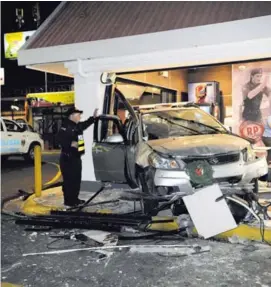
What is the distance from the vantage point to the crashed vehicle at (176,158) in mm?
6133

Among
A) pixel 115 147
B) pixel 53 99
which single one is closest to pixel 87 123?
pixel 115 147

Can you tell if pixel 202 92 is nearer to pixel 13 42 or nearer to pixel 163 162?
pixel 163 162

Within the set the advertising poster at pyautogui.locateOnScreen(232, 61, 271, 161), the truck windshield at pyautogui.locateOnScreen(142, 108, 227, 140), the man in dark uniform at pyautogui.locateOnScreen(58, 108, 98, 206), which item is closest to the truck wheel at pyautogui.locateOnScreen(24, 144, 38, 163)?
the advertising poster at pyautogui.locateOnScreen(232, 61, 271, 161)

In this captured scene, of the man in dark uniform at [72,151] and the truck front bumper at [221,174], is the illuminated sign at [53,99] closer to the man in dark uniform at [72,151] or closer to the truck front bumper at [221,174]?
the man in dark uniform at [72,151]

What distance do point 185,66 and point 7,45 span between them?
3066 cm

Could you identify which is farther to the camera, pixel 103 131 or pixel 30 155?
pixel 30 155

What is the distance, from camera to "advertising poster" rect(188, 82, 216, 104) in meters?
13.8

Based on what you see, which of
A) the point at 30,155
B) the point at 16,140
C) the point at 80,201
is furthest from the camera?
the point at 30,155

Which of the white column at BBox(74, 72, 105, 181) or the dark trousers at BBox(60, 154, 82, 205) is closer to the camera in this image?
the dark trousers at BBox(60, 154, 82, 205)

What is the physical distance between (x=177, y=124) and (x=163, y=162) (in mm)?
1553

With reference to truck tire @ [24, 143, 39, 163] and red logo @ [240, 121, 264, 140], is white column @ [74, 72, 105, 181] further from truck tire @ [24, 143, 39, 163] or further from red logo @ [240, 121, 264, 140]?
truck tire @ [24, 143, 39, 163]

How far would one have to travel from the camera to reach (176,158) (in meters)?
6.19

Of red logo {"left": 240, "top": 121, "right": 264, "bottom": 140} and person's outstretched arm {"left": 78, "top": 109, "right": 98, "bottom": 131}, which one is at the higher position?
person's outstretched arm {"left": 78, "top": 109, "right": 98, "bottom": 131}

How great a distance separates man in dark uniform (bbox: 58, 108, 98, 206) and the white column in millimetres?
1222
